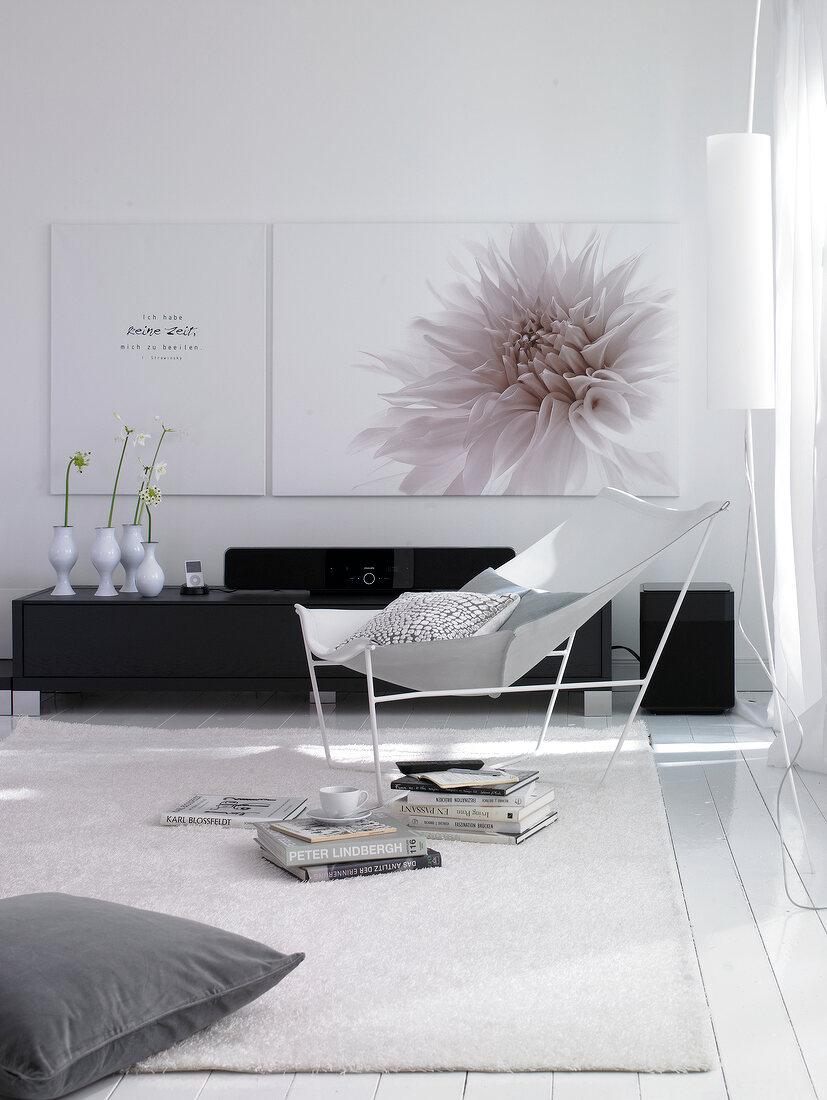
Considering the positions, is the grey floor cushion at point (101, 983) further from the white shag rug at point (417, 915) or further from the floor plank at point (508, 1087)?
the floor plank at point (508, 1087)

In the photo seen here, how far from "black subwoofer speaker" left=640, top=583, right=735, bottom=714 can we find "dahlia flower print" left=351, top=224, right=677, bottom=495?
0.67 m

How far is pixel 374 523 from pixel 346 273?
3.35 ft

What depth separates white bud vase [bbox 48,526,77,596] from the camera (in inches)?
168

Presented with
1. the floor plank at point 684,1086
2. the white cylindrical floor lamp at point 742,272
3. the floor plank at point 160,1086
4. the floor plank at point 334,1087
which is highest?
the white cylindrical floor lamp at point 742,272

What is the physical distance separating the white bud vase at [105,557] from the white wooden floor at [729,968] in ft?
6.76

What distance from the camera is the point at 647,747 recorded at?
344cm

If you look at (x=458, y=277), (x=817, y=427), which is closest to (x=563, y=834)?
(x=817, y=427)

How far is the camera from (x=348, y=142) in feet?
15.1

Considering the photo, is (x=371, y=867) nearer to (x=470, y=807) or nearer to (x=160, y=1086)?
(x=470, y=807)

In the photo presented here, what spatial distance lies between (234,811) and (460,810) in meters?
0.54

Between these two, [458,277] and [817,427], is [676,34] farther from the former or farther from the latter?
[817,427]

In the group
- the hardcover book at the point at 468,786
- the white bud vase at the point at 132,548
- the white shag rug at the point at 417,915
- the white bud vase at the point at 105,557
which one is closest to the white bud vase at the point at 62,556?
the white bud vase at the point at 105,557

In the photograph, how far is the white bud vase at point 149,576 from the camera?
13.9 ft

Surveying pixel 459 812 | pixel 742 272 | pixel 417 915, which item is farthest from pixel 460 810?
pixel 742 272
